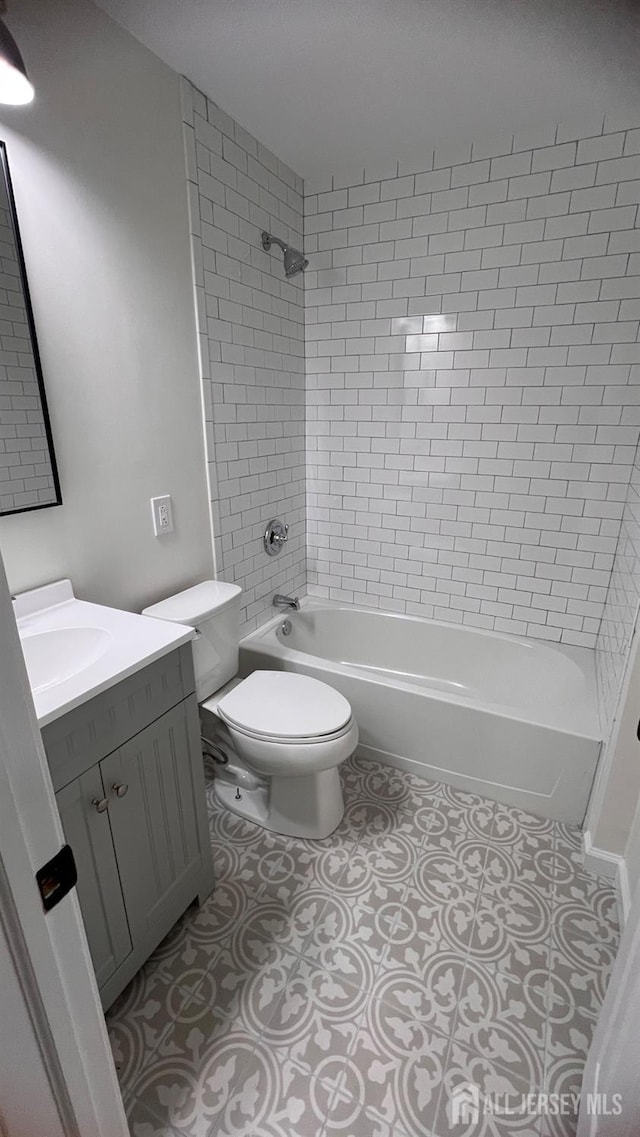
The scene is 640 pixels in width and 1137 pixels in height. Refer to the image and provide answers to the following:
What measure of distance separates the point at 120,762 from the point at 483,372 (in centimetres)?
204

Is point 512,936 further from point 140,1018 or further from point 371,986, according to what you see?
point 140,1018

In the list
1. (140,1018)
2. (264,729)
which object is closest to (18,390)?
(264,729)

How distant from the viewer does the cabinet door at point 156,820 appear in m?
1.12

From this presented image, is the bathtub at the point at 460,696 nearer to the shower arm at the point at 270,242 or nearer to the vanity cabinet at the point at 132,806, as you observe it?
the vanity cabinet at the point at 132,806

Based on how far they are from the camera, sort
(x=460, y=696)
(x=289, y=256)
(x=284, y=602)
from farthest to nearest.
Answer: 1. (x=284, y=602)
2. (x=289, y=256)
3. (x=460, y=696)

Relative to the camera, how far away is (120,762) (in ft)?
3.61

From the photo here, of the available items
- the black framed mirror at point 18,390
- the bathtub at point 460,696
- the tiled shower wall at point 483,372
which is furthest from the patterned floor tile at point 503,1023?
the black framed mirror at point 18,390

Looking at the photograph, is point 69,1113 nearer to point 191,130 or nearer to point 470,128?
point 191,130

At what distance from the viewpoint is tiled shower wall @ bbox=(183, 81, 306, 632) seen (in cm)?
174

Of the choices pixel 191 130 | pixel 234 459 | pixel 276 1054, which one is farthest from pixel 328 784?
pixel 191 130

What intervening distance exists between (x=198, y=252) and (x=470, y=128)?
1.14 metres

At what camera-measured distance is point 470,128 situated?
1828 millimetres

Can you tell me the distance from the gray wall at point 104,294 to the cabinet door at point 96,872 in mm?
592

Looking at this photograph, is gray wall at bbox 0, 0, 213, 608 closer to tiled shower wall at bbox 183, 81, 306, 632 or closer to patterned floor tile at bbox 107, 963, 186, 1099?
tiled shower wall at bbox 183, 81, 306, 632
